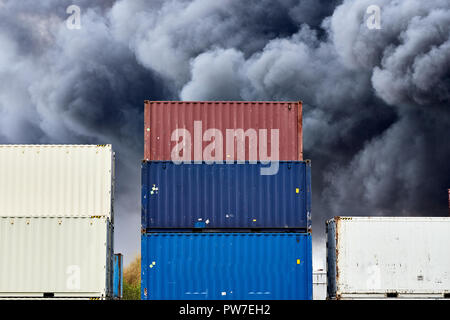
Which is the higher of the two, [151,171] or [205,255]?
[151,171]

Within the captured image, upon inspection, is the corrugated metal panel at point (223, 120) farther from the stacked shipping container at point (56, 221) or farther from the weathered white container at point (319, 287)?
the weathered white container at point (319, 287)

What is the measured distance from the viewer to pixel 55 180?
23.6 metres

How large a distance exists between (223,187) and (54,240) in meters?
6.55

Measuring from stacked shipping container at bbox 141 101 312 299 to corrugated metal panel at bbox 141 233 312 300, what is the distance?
37 mm

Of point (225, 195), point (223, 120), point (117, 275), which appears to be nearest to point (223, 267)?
point (225, 195)

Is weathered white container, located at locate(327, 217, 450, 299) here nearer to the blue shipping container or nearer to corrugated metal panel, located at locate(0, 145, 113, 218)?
the blue shipping container

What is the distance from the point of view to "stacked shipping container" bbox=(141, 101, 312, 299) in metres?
22.5

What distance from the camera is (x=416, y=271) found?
23.7 meters

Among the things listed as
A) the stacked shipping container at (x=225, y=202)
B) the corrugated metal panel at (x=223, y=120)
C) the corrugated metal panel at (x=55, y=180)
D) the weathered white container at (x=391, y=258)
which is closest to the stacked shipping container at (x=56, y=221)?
the corrugated metal panel at (x=55, y=180)

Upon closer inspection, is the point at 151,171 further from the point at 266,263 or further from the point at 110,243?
the point at 266,263

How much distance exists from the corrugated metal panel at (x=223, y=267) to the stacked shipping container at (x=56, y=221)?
1837 millimetres

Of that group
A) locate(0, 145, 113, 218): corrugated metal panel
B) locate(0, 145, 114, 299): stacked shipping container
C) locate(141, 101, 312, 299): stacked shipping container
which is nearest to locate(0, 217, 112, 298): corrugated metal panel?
locate(0, 145, 114, 299): stacked shipping container
